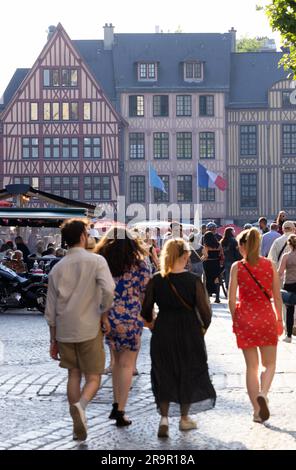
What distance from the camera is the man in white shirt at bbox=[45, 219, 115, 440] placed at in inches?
273

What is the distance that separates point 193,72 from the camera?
55.5 meters

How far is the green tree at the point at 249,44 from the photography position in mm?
70938

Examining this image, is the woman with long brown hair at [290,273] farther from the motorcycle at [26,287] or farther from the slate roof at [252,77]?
the slate roof at [252,77]

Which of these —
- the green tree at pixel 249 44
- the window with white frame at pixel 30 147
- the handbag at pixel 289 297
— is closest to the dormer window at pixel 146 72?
the window with white frame at pixel 30 147

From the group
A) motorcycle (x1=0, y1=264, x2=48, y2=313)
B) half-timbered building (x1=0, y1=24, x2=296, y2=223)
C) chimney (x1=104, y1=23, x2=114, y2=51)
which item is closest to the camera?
motorcycle (x1=0, y1=264, x2=48, y2=313)

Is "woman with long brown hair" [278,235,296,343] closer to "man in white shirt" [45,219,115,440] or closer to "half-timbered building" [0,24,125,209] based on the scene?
"man in white shirt" [45,219,115,440]

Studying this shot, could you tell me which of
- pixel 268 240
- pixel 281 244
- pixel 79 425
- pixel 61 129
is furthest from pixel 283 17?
pixel 61 129

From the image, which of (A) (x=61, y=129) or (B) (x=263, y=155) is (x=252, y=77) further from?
(A) (x=61, y=129)

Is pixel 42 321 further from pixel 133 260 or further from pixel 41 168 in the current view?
pixel 41 168

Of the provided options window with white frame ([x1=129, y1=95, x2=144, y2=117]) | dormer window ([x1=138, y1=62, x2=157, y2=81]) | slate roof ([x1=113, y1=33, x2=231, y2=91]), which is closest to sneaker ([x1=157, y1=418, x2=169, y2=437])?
window with white frame ([x1=129, y1=95, x2=144, y2=117])

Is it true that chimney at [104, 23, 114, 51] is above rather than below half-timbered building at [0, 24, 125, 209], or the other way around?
above

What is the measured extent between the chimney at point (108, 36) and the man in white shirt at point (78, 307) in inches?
1993

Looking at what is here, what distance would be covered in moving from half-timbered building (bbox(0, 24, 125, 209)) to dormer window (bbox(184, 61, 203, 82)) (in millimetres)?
5652
